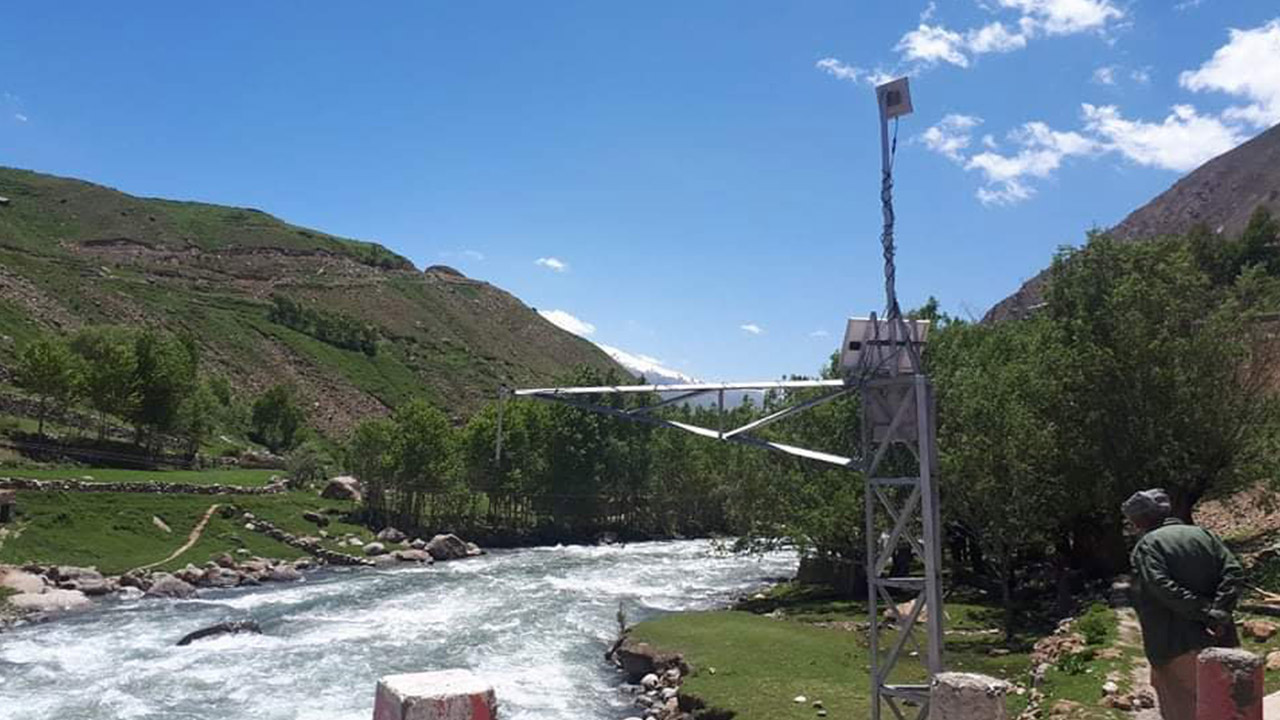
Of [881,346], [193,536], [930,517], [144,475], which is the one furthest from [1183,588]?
[144,475]

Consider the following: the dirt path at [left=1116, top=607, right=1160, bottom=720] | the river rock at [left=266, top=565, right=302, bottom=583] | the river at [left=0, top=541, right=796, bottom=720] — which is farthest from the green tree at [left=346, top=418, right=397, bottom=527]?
the dirt path at [left=1116, top=607, right=1160, bottom=720]

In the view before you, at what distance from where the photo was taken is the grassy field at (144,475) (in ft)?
172

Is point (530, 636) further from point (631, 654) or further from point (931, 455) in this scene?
point (931, 455)

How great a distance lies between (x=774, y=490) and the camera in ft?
138

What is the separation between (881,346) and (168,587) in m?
40.4

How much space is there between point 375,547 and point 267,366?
79.2m

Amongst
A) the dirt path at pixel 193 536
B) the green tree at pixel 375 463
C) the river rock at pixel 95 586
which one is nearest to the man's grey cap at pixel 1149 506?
the river rock at pixel 95 586

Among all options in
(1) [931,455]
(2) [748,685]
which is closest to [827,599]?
(2) [748,685]

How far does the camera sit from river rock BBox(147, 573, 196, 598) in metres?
42.5

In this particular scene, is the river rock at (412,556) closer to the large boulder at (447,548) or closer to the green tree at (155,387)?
the large boulder at (447,548)

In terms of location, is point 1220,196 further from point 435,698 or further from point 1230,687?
point 435,698

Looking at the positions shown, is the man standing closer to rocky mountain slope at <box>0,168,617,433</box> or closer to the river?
the river

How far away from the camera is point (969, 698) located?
6.42m

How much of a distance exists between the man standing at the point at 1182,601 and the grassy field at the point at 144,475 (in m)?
57.1
